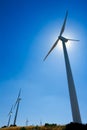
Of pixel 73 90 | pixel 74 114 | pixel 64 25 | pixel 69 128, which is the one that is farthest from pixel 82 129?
pixel 64 25

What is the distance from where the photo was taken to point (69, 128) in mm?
29938

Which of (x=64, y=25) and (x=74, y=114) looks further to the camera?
(x=64, y=25)

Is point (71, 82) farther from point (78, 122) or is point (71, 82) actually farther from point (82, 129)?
point (82, 129)

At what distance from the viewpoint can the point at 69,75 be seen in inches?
1460

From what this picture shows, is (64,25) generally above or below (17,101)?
above

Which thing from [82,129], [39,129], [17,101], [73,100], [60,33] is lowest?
[82,129]

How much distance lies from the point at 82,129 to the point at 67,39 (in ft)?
82.6

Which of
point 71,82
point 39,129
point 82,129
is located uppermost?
point 71,82

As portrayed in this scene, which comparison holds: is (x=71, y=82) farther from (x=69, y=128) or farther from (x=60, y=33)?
(x=60, y=33)

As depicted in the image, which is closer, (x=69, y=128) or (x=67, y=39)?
(x=69, y=128)

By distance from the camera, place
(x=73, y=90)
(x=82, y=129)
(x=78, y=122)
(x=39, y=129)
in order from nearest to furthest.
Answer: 1. (x=82, y=129)
2. (x=78, y=122)
3. (x=73, y=90)
4. (x=39, y=129)

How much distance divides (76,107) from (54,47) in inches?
801

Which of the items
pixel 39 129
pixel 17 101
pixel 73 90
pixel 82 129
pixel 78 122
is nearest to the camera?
pixel 82 129

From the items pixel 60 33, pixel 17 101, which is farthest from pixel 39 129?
pixel 17 101
